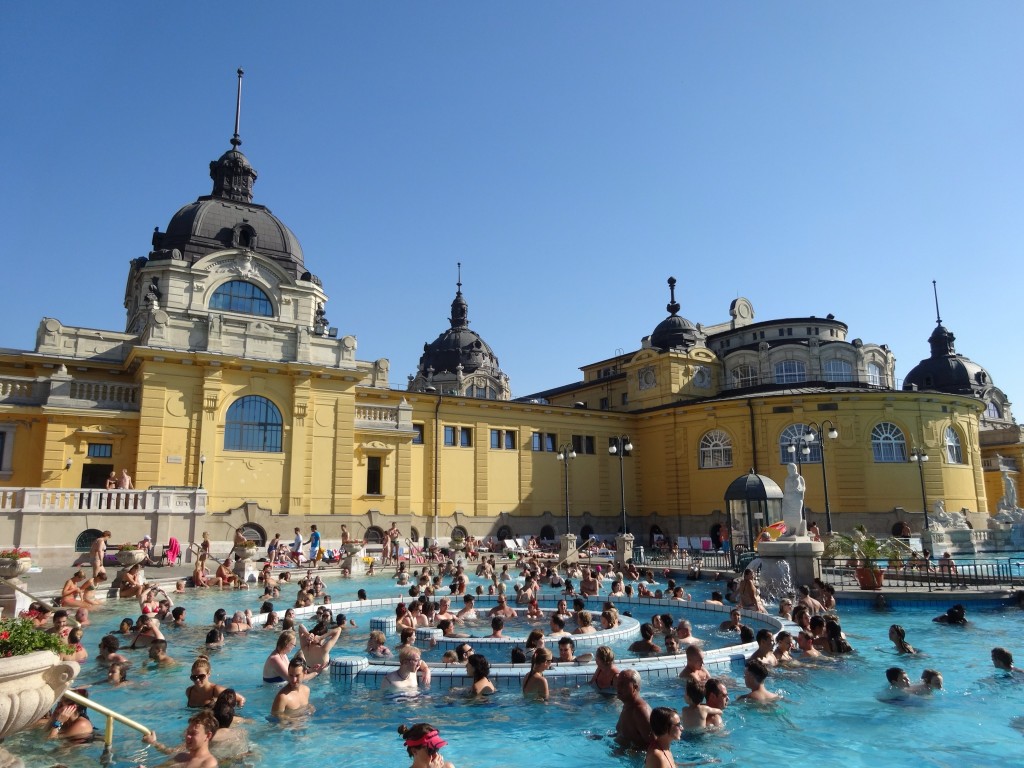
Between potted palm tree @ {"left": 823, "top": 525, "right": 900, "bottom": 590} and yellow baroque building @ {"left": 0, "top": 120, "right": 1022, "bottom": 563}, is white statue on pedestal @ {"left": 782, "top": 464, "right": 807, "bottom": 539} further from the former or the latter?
yellow baroque building @ {"left": 0, "top": 120, "right": 1022, "bottom": 563}

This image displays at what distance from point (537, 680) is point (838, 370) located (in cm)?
4079

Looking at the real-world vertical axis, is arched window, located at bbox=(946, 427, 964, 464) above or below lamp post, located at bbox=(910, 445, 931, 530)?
above

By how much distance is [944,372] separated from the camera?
205 ft

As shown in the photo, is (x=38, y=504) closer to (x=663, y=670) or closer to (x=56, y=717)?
(x=56, y=717)

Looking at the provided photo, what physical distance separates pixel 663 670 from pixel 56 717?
814cm

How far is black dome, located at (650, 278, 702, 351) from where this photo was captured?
2009 inches

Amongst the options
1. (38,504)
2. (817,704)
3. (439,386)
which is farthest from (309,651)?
(439,386)

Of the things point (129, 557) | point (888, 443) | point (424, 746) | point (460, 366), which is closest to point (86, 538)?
point (129, 557)

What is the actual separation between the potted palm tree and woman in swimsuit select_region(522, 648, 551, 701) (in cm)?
1283

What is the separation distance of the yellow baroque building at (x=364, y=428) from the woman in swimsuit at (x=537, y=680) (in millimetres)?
18694

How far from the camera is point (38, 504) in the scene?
22.8 meters

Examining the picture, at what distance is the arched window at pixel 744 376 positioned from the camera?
46469 mm

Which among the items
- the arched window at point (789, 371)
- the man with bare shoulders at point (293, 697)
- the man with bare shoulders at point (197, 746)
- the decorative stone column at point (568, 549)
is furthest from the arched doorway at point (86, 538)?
the arched window at point (789, 371)

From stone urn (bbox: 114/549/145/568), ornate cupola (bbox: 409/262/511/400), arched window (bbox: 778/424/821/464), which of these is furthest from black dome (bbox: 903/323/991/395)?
stone urn (bbox: 114/549/145/568)
